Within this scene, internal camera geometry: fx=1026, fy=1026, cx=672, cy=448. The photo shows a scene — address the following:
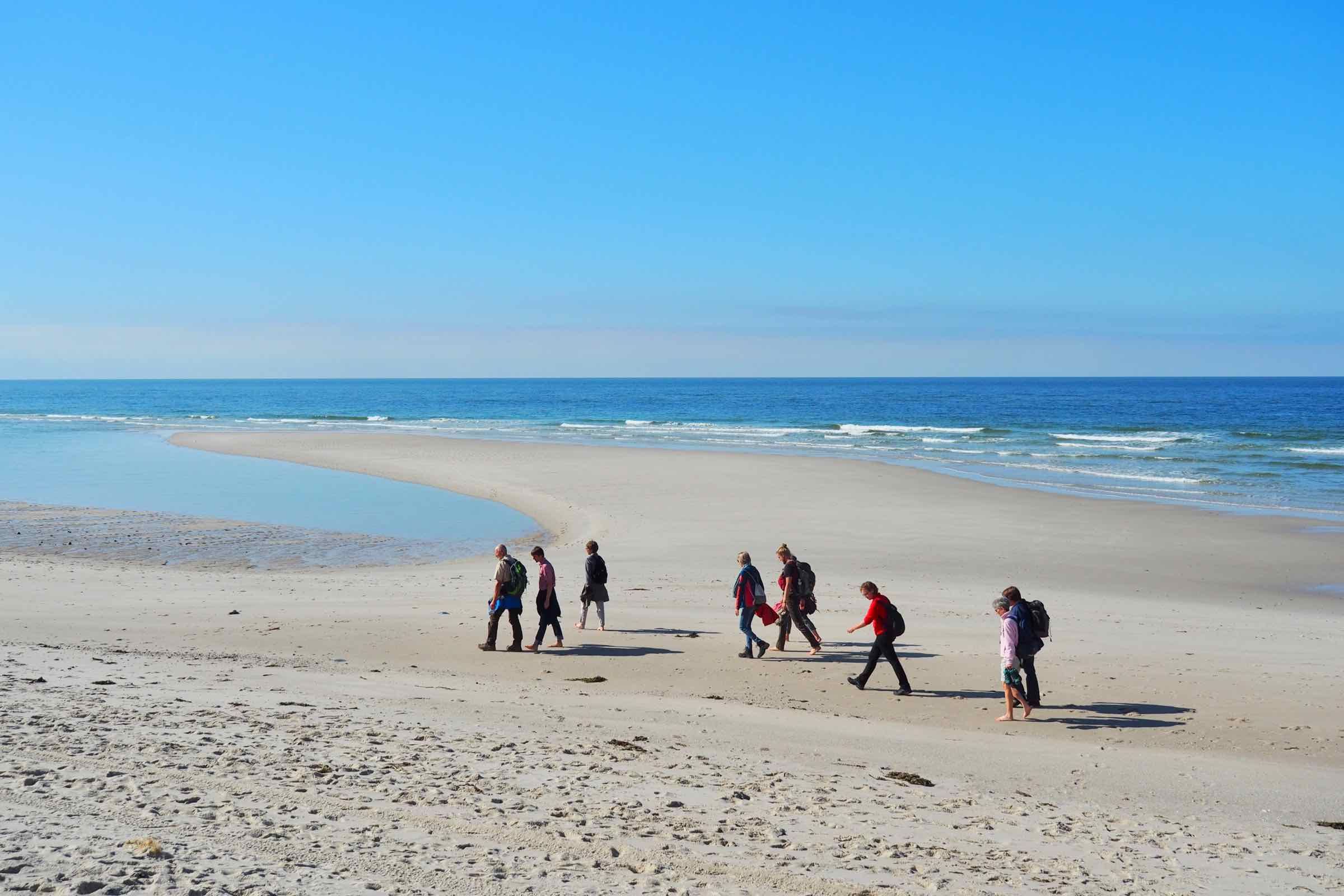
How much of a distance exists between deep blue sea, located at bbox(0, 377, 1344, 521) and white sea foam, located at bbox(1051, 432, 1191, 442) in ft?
0.89

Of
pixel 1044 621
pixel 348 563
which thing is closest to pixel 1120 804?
pixel 1044 621

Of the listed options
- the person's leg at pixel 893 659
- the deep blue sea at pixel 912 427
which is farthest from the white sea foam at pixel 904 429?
the person's leg at pixel 893 659

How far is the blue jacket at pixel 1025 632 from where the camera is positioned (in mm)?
10633

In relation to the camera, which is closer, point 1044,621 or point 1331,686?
point 1044,621

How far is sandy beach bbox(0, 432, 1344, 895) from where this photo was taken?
6.30 meters

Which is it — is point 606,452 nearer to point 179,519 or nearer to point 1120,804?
point 179,519

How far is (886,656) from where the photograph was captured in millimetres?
11469

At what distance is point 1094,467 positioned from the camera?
132 feet

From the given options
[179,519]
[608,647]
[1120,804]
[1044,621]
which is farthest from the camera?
[179,519]

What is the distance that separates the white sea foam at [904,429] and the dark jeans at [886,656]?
171 ft

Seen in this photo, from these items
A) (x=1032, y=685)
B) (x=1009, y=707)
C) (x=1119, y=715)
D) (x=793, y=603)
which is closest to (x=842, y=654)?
(x=793, y=603)

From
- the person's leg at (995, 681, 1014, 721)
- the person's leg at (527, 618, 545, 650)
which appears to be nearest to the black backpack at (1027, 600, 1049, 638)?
the person's leg at (995, 681, 1014, 721)

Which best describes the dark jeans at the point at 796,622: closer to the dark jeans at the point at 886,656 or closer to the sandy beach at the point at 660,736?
the sandy beach at the point at 660,736

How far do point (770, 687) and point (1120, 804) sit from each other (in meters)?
4.46
